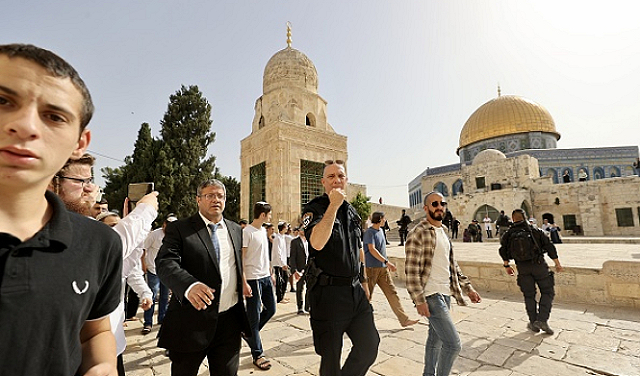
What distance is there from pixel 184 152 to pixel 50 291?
73.9 ft

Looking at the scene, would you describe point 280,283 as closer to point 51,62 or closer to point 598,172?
point 51,62

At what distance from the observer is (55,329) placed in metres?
0.79

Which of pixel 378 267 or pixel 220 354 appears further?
pixel 378 267

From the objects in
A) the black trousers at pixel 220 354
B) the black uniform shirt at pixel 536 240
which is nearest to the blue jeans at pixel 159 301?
the black trousers at pixel 220 354

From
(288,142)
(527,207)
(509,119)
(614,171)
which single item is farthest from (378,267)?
(614,171)

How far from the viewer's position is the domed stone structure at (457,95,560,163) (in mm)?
33812

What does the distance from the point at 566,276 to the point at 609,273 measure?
2.14 ft

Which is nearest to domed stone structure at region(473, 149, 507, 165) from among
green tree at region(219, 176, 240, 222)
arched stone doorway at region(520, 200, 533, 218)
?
arched stone doorway at region(520, 200, 533, 218)

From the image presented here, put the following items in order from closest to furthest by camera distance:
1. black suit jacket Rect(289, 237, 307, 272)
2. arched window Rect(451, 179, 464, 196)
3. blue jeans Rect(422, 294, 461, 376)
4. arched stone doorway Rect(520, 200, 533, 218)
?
blue jeans Rect(422, 294, 461, 376), black suit jacket Rect(289, 237, 307, 272), arched stone doorway Rect(520, 200, 533, 218), arched window Rect(451, 179, 464, 196)

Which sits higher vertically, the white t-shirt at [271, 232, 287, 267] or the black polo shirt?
the black polo shirt

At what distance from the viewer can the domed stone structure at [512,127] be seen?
33812 millimetres

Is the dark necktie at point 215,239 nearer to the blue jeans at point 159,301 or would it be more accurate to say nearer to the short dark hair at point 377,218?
the blue jeans at point 159,301

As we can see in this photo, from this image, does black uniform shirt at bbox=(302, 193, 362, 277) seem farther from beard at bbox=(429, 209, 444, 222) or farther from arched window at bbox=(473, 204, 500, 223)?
arched window at bbox=(473, 204, 500, 223)

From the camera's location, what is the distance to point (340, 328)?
89.5 inches
